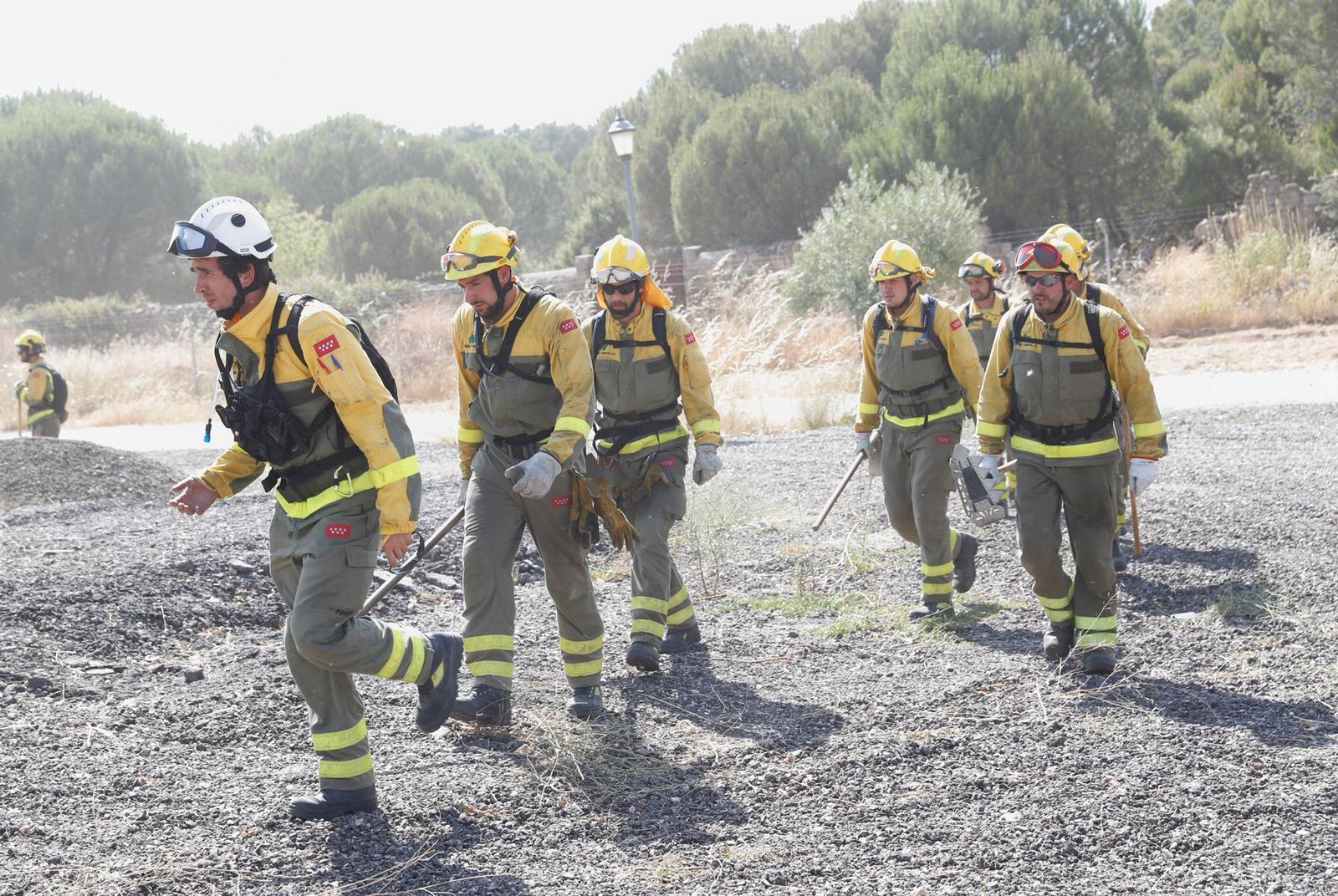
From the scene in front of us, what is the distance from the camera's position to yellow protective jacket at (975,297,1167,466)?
5.36 meters

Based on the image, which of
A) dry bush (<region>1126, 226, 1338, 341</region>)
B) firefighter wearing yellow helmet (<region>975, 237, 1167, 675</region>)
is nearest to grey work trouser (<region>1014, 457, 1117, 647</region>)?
firefighter wearing yellow helmet (<region>975, 237, 1167, 675</region>)

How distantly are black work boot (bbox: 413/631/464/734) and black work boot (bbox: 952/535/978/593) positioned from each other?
348cm

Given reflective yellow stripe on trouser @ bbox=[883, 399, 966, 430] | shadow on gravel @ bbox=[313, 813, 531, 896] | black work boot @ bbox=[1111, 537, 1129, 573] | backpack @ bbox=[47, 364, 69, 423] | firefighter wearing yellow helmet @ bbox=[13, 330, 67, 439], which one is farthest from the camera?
backpack @ bbox=[47, 364, 69, 423]

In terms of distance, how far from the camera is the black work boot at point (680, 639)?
6.27m

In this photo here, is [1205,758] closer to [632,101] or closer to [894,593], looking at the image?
[894,593]

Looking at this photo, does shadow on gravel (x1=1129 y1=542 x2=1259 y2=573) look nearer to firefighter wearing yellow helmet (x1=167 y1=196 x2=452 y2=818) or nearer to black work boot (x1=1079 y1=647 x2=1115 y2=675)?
black work boot (x1=1079 y1=647 x2=1115 y2=675)

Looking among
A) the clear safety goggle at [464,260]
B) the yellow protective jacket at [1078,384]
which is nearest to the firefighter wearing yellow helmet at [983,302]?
the yellow protective jacket at [1078,384]

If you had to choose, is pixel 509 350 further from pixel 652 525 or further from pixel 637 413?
pixel 652 525

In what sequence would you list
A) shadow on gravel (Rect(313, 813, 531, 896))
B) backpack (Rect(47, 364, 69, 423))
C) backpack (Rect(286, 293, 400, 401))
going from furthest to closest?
backpack (Rect(47, 364, 69, 423)), backpack (Rect(286, 293, 400, 401)), shadow on gravel (Rect(313, 813, 531, 896))

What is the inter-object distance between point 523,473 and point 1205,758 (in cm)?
257

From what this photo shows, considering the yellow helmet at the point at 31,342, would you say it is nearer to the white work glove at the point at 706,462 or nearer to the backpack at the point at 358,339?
the white work glove at the point at 706,462

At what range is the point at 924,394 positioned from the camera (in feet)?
22.2

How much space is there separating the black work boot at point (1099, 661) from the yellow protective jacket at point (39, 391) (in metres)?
13.1

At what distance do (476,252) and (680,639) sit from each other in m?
2.32
